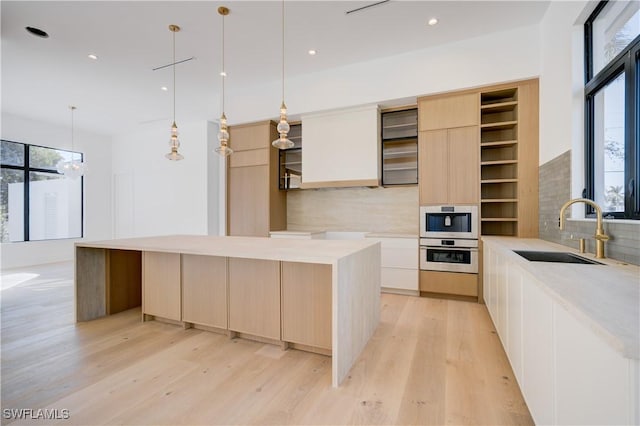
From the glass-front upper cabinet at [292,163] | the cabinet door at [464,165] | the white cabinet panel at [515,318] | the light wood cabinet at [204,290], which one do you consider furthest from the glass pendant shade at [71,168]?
the white cabinet panel at [515,318]

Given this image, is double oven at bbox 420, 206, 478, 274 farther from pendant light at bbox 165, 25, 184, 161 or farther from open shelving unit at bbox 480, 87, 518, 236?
pendant light at bbox 165, 25, 184, 161

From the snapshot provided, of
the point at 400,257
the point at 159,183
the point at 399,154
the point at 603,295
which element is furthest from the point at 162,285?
the point at 159,183

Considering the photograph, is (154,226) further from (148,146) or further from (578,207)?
(578,207)

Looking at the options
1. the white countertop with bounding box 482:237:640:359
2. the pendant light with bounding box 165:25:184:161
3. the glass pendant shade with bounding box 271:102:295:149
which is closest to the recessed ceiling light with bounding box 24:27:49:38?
the pendant light with bounding box 165:25:184:161

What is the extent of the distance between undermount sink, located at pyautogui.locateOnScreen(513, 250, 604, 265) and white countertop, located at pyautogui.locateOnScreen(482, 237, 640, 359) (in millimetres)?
189

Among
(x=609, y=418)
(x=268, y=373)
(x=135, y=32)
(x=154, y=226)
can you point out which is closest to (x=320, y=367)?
(x=268, y=373)

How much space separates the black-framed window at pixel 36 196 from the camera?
18.7 ft

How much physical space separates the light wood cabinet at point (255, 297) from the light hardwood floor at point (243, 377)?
16 cm

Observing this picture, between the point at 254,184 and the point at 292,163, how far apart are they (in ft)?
2.48

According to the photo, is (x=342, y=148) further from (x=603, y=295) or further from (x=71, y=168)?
(x=71, y=168)

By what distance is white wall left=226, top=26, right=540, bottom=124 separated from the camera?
3229mm

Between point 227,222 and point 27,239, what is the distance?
457 cm

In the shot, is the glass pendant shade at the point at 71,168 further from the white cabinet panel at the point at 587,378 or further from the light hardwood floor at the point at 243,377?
the white cabinet panel at the point at 587,378

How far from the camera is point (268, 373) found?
193 cm
